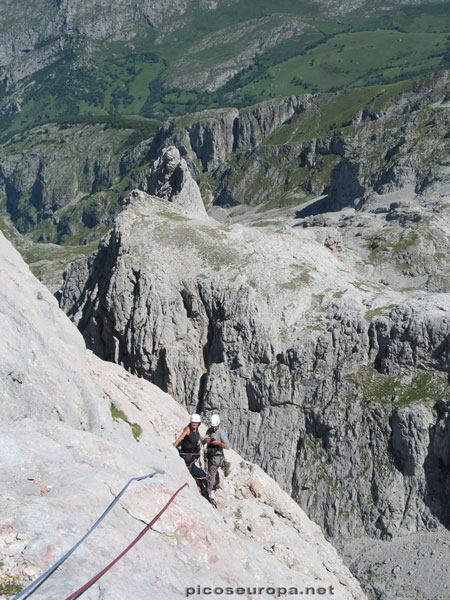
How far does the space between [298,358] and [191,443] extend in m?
41.0

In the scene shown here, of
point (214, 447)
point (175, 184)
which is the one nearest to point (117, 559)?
point (214, 447)

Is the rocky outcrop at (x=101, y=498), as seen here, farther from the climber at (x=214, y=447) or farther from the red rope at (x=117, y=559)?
the climber at (x=214, y=447)

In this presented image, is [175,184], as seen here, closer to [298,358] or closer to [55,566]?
[298,358]

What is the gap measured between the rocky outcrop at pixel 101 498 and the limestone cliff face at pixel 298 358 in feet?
94.8

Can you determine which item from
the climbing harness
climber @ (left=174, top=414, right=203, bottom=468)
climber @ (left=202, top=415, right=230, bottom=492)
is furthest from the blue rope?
the climbing harness

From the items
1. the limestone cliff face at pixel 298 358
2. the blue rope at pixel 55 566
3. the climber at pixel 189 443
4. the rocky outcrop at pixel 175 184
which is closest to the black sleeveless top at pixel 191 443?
the climber at pixel 189 443

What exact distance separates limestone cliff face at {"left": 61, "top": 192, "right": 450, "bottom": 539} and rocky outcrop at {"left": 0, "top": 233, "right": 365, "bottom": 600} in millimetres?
28884

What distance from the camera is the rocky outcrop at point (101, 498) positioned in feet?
44.9

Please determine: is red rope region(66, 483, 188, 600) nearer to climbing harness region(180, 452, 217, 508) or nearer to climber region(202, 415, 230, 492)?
climber region(202, 415, 230, 492)

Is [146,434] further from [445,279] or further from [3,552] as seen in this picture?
[445,279]

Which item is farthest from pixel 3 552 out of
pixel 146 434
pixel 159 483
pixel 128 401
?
pixel 128 401

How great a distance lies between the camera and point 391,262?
115312mm

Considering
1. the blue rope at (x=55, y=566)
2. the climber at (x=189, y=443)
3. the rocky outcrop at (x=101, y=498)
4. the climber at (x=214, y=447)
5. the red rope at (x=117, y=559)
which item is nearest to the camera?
the blue rope at (x=55, y=566)

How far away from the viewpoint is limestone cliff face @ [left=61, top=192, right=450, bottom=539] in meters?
58.1
